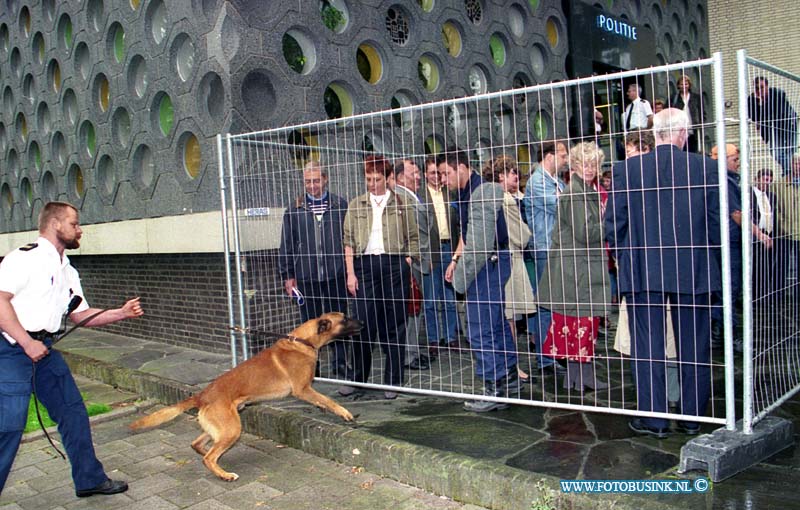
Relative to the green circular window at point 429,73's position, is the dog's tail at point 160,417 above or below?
below

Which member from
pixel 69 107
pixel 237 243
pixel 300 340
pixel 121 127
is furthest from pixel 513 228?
pixel 69 107

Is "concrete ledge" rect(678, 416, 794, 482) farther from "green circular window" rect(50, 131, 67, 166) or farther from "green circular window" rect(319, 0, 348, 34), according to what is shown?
"green circular window" rect(50, 131, 67, 166)

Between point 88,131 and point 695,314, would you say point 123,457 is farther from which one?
point 88,131

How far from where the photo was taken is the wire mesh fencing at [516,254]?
4324mm

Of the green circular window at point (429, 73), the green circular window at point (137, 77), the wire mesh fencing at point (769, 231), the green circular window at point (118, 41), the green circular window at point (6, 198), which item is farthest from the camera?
the green circular window at point (6, 198)

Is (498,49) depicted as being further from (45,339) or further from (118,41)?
(45,339)

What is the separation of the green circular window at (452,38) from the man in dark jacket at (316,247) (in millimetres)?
4661

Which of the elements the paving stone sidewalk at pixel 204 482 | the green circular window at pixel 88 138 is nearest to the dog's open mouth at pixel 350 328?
the paving stone sidewalk at pixel 204 482

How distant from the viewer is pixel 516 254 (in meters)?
5.69

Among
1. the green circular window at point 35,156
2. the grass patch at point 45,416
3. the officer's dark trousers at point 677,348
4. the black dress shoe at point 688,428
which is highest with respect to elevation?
the green circular window at point 35,156

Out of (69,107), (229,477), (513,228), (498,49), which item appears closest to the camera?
(229,477)

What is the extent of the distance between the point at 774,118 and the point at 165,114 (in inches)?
270

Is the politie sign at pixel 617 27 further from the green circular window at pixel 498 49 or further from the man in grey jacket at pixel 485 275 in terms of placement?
the man in grey jacket at pixel 485 275

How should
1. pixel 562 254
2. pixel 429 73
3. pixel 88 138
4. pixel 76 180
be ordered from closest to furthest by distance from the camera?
pixel 562 254, pixel 429 73, pixel 88 138, pixel 76 180
